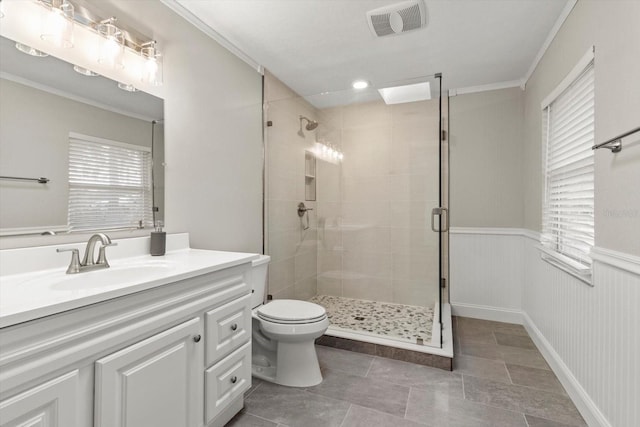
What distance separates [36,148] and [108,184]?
0.33 meters

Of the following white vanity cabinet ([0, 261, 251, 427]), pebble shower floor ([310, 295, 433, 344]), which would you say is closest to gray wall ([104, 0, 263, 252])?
white vanity cabinet ([0, 261, 251, 427])

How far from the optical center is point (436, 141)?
2684 millimetres

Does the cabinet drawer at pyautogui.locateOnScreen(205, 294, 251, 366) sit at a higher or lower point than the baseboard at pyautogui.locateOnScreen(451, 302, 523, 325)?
higher

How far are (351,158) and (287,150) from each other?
2.07ft

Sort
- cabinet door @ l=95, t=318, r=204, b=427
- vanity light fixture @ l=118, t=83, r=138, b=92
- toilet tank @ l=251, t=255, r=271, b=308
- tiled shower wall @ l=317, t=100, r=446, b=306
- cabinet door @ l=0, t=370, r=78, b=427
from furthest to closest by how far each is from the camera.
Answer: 1. tiled shower wall @ l=317, t=100, r=446, b=306
2. toilet tank @ l=251, t=255, r=271, b=308
3. vanity light fixture @ l=118, t=83, r=138, b=92
4. cabinet door @ l=95, t=318, r=204, b=427
5. cabinet door @ l=0, t=370, r=78, b=427

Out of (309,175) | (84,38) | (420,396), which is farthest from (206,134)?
(420,396)

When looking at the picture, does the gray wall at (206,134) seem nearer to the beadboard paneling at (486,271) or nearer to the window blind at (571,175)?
the beadboard paneling at (486,271)

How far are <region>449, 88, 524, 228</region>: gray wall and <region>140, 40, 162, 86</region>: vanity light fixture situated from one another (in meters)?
2.70

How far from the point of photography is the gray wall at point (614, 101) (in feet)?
4.24

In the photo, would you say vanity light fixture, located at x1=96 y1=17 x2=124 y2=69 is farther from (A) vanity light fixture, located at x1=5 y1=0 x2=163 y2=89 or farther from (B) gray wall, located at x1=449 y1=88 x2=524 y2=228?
(B) gray wall, located at x1=449 y1=88 x2=524 y2=228

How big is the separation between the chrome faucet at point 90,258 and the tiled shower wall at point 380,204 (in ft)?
6.66

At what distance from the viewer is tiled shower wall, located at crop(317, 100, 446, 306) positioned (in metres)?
2.82

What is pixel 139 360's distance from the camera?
3.69ft

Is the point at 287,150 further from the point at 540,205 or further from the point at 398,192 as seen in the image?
the point at 540,205
